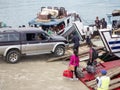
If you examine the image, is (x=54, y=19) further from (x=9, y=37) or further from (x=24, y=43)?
(x=9, y=37)

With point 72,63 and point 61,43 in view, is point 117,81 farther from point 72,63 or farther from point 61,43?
point 61,43

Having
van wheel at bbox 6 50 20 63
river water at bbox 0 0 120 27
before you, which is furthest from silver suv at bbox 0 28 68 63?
river water at bbox 0 0 120 27

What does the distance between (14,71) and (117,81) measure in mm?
5754

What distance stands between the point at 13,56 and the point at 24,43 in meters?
0.97

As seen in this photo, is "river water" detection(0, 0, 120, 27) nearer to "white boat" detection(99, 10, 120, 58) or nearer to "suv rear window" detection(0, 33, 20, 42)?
"white boat" detection(99, 10, 120, 58)

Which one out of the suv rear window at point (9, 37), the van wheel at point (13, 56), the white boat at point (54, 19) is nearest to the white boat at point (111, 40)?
the suv rear window at point (9, 37)

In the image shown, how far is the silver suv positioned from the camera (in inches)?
777

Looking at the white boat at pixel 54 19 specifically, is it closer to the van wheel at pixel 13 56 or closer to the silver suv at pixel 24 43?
the silver suv at pixel 24 43

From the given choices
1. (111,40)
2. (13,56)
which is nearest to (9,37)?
(13,56)

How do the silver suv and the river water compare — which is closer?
the silver suv

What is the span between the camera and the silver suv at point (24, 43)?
64.7 ft

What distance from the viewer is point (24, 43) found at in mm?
20016

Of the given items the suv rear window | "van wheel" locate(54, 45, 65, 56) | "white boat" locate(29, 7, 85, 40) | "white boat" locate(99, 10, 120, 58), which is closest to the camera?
the suv rear window

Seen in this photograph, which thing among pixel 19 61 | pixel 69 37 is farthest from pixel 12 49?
pixel 69 37
